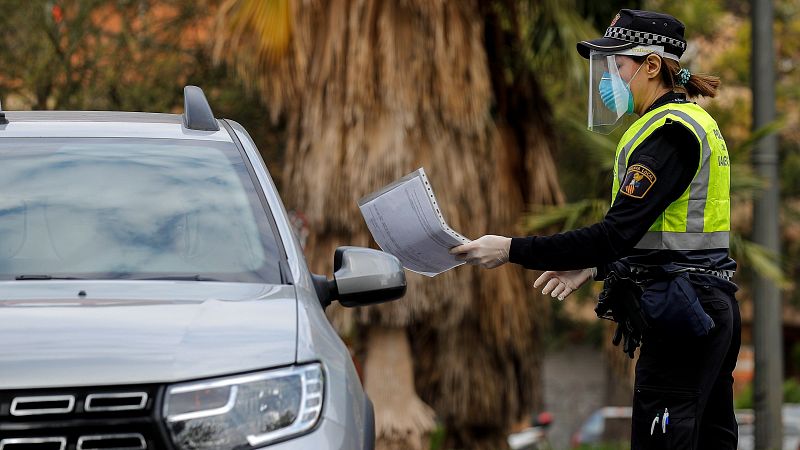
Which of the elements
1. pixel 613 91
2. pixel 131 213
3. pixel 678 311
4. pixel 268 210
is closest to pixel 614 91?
pixel 613 91

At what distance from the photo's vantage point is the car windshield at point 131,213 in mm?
3996

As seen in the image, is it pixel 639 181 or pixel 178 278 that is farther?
pixel 639 181

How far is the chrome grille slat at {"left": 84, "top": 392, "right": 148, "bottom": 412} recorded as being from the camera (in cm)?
316

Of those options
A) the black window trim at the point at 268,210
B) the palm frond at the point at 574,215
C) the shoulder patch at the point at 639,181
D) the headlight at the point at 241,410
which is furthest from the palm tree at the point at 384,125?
the headlight at the point at 241,410

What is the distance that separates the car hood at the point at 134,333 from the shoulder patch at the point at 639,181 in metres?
1.14

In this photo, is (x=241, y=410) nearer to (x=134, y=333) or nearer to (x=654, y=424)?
(x=134, y=333)

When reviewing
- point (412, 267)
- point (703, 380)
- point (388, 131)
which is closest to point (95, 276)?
point (412, 267)

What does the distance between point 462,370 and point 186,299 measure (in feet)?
30.4

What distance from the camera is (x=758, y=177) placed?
11.2m

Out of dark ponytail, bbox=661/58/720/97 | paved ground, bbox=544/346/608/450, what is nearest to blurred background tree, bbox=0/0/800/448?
dark ponytail, bbox=661/58/720/97

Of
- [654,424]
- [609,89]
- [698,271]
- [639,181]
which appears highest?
[609,89]

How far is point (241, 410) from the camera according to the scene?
3.31 m

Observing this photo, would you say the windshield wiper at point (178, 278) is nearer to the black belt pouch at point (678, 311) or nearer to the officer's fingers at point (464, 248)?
the officer's fingers at point (464, 248)

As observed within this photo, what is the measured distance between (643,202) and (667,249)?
0.67 ft
